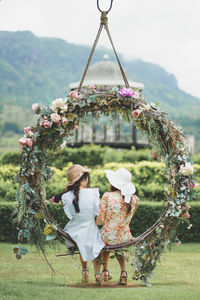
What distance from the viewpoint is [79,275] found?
17.1ft

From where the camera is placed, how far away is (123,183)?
4.89 meters

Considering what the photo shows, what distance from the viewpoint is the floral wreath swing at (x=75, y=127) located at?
469 centimetres

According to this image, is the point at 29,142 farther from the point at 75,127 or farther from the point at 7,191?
the point at 7,191

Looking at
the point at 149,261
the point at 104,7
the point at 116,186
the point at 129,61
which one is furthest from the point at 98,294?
the point at 129,61

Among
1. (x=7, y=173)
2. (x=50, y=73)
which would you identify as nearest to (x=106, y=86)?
(x=7, y=173)

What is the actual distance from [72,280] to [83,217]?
0.69m

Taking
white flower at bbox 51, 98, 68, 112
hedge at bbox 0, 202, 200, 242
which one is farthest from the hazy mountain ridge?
white flower at bbox 51, 98, 68, 112

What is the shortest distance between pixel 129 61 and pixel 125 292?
129552 millimetres

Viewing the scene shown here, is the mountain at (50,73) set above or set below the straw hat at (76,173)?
above

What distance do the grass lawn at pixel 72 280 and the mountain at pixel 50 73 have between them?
61580mm

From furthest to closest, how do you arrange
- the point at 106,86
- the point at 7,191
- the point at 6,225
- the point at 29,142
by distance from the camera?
the point at 106,86 < the point at 7,191 < the point at 6,225 < the point at 29,142

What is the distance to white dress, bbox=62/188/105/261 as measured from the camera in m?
4.71

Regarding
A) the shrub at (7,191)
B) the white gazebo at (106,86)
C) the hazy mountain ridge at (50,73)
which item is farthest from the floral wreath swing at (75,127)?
the hazy mountain ridge at (50,73)

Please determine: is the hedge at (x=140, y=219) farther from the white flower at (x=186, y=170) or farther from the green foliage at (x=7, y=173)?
the white flower at (x=186, y=170)
